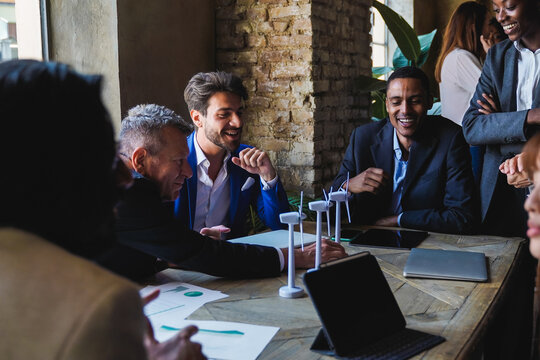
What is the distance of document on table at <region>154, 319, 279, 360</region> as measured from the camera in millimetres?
1270

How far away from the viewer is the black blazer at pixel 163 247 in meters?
1.84

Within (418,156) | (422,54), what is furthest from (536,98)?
(422,54)

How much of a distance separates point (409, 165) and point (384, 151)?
0.18 m

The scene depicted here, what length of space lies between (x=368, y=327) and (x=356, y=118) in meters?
3.48

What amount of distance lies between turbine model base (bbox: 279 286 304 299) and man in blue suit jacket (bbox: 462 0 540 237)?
4.93ft

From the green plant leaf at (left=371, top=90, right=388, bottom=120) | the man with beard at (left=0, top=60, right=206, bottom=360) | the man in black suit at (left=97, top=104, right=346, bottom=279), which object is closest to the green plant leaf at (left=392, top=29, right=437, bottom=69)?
the green plant leaf at (left=371, top=90, right=388, bottom=120)

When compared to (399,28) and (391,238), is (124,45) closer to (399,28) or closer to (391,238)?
(391,238)

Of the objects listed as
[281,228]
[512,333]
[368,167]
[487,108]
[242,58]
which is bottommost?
[512,333]

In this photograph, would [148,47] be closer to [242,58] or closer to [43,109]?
[242,58]

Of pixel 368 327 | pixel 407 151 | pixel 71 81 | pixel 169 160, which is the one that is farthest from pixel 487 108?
pixel 71 81

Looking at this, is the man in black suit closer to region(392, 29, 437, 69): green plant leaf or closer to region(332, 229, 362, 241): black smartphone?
region(332, 229, 362, 241): black smartphone

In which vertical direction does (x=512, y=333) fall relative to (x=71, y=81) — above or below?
below

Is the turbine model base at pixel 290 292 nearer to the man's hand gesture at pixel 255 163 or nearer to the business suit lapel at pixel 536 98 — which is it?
the man's hand gesture at pixel 255 163

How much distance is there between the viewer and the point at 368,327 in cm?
135
